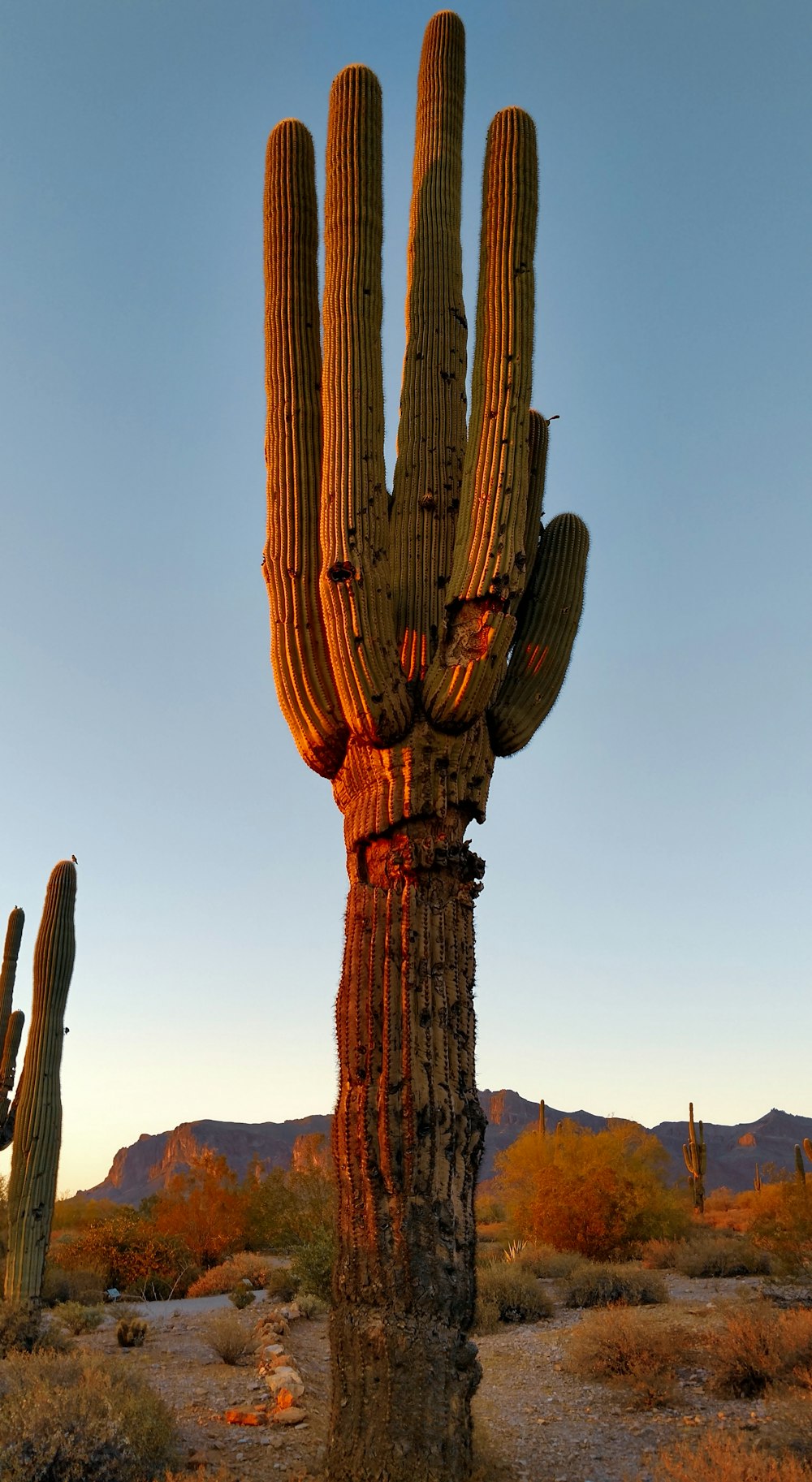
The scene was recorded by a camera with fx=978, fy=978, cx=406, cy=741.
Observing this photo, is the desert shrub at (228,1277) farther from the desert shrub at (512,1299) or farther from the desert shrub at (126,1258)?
the desert shrub at (512,1299)

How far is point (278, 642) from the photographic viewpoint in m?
6.06

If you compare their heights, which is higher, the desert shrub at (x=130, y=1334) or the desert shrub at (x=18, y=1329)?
the desert shrub at (x=18, y=1329)

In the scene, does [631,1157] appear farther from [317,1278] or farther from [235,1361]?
[235,1361]

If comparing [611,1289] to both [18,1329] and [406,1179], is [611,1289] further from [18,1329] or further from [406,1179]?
[406,1179]

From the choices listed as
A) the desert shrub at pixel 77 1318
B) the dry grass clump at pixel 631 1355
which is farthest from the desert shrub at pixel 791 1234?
the desert shrub at pixel 77 1318

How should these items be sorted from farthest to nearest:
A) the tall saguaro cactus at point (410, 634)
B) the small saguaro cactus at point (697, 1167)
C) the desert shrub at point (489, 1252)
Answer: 1. the small saguaro cactus at point (697, 1167)
2. the desert shrub at point (489, 1252)
3. the tall saguaro cactus at point (410, 634)

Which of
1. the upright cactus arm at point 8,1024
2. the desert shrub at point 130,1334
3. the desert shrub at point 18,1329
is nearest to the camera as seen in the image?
the desert shrub at point 18,1329

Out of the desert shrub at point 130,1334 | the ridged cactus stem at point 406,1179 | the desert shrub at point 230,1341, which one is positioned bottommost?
the desert shrub at point 130,1334

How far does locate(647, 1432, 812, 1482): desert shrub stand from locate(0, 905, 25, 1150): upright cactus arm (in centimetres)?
1101

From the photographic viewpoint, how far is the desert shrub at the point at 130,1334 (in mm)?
11398

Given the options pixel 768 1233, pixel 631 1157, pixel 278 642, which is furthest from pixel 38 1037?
pixel 631 1157

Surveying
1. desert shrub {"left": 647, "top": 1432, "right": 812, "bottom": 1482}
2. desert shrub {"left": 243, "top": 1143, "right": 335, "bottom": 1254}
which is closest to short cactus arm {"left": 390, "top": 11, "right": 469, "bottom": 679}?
desert shrub {"left": 647, "top": 1432, "right": 812, "bottom": 1482}

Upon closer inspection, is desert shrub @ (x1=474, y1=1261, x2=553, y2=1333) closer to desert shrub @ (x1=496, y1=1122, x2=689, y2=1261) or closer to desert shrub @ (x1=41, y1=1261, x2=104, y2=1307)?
desert shrub @ (x1=496, y1=1122, x2=689, y2=1261)

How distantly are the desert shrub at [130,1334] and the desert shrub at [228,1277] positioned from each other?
599cm
